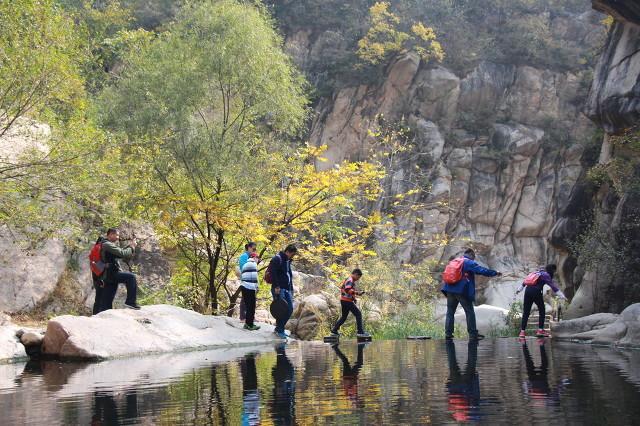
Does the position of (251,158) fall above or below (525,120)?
below

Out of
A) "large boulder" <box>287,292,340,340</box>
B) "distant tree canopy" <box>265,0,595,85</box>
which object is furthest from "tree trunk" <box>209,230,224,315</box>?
"distant tree canopy" <box>265,0,595,85</box>

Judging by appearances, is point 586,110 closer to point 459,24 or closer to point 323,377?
point 323,377

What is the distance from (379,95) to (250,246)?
34.3 metres

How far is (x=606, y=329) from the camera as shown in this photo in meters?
13.1

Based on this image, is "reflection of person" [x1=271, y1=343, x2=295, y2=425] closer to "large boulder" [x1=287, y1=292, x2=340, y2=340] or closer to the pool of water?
the pool of water

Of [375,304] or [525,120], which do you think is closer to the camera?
[375,304]

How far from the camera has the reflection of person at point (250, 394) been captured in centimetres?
492

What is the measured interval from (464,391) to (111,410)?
285 centimetres

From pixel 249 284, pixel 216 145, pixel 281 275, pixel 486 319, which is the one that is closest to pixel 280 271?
pixel 281 275

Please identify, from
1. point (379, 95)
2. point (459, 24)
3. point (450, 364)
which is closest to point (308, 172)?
point (450, 364)

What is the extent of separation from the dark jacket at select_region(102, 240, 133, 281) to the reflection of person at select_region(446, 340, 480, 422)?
7322 millimetres

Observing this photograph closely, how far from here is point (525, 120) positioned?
155ft

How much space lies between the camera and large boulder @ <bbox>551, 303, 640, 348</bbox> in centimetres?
1211

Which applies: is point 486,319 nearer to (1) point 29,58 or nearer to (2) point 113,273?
(2) point 113,273
